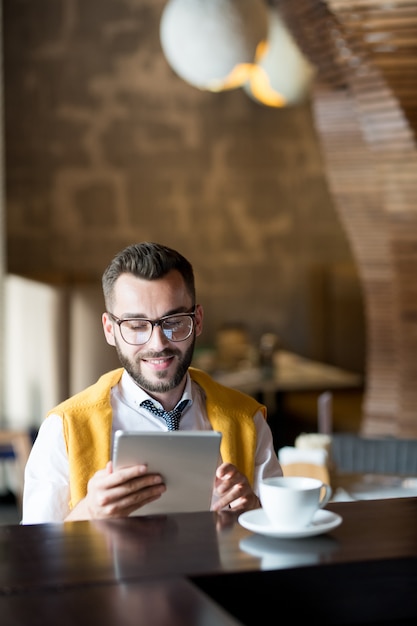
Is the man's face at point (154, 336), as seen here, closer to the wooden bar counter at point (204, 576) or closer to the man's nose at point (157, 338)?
the man's nose at point (157, 338)

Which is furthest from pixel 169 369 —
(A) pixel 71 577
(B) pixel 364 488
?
(B) pixel 364 488

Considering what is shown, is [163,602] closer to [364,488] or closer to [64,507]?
[64,507]

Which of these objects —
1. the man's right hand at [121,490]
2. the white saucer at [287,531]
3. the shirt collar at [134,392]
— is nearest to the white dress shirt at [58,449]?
the shirt collar at [134,392]

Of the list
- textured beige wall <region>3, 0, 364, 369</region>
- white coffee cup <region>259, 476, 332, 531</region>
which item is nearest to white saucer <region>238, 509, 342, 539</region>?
white coffee cup <region>259, 476, 332, 531</region>

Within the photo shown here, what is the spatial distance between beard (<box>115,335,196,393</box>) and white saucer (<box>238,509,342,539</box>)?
0.41 m

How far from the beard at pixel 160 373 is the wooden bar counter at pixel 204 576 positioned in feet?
1.40

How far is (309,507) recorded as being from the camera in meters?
1.64

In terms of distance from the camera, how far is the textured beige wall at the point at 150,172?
9516mm

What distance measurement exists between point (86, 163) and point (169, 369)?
7.87 m

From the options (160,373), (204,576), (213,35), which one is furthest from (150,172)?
(204,576)

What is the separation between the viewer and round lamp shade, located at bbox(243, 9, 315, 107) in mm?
6137

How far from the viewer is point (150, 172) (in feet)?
32.6

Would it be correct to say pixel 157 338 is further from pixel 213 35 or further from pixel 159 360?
pixel 213 35

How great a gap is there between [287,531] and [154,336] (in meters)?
0.60
